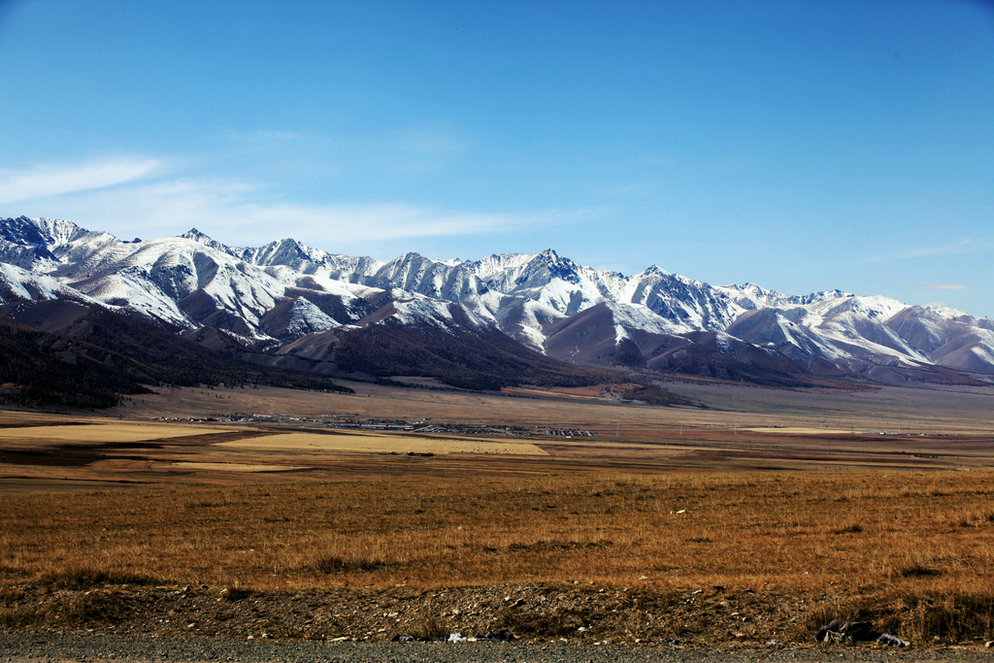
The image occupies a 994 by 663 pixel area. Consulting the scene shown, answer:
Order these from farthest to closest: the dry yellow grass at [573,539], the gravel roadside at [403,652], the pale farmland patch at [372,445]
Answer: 1. the pale farmland patch at [372,445]
2. the dry yellow grass at [573,539]
3. the gravel roadside at [403,652]

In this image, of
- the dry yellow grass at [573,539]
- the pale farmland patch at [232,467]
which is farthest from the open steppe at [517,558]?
the pale farmland patch at [232,467]

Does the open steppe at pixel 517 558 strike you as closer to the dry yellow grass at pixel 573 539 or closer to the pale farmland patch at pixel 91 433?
the dry yellow grass at pixel 573 539

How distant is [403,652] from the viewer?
1384cm

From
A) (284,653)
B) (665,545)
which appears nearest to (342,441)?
(665,545)

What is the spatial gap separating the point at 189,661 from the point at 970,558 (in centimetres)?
1981

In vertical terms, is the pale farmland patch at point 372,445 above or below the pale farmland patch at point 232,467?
below

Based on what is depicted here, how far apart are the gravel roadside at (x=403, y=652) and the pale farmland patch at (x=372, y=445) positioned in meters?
91.4

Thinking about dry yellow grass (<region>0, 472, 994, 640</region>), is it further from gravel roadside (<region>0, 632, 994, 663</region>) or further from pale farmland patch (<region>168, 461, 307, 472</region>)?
pale farmland patch (<region>168, 461, 307, 472</region>)

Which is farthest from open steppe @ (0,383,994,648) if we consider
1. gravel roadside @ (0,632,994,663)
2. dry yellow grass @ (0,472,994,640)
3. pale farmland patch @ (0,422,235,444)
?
pale farmland patch @ (0,422,235,444)

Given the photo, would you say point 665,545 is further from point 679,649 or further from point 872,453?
point 872,453

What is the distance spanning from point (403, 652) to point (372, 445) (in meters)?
105

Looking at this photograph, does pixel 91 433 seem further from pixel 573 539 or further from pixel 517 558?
pixel 517 558

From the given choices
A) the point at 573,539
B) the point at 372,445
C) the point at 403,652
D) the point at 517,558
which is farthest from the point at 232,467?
the point at 403,652

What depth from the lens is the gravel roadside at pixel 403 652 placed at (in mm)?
12977
